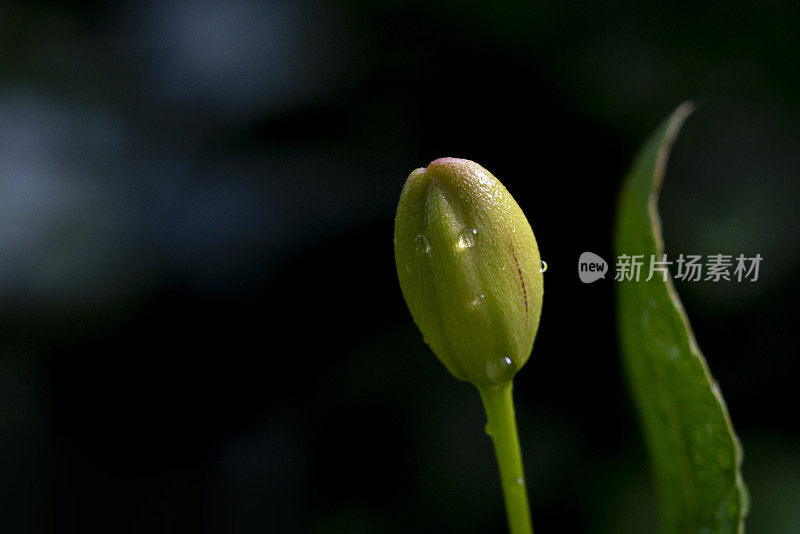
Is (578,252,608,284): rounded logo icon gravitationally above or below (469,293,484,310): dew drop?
below

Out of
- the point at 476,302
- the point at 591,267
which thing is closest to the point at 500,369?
the point at 476,302

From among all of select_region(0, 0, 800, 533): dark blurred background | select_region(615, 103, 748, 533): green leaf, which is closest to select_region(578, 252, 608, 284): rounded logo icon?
select_region(0, 0, 800, 533): dark blurred background

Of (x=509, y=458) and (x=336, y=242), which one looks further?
(x=336, y=242)

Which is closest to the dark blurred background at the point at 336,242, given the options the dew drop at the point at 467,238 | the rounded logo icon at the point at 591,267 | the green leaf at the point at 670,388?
the rounded logo icon at the point at 591,267

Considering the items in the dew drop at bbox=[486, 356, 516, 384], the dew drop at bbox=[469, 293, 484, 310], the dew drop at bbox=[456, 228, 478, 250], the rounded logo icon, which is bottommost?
the rounded logo icon

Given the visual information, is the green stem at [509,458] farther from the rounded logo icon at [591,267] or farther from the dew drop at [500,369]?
the rounded logo icon at [591,267]

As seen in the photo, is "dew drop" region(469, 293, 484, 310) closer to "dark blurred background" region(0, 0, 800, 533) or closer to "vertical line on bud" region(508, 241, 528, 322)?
"vertical line on bud" region(508, 241, 528, 322)

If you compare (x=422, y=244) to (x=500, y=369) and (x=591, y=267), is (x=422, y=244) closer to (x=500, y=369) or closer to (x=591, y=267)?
(x=500, y=369)
